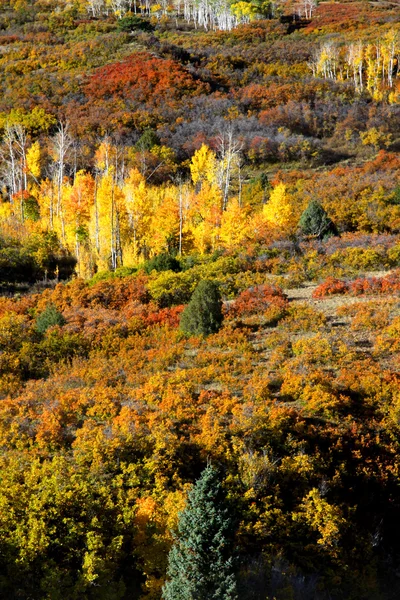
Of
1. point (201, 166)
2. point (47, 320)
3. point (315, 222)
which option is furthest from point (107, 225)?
point (201, 166)

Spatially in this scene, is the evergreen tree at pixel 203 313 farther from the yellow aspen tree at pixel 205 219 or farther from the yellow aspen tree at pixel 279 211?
the yellow aspen tree at pixel 279 211

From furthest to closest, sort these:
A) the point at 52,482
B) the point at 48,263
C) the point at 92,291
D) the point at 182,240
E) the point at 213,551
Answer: the point at 182,240 → the point at 48,263 → the point at 92,291 → the point at 52,482 → the point at 213,551

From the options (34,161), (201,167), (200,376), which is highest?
(34,161)

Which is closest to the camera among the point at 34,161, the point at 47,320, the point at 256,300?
the point at 47,320

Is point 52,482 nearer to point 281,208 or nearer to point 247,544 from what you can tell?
point 247,544

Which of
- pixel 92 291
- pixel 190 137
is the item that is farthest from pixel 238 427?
pixel 190 137

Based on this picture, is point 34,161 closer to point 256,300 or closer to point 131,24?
point 256,300
